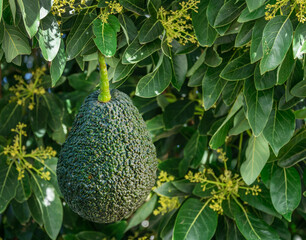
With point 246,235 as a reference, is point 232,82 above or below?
above

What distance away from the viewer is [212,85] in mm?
1715

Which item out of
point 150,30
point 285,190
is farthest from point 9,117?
point 285,190

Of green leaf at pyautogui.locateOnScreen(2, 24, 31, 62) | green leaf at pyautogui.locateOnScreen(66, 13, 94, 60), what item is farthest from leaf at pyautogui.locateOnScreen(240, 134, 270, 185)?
green leaf at pyautogui.locateOnScreen(2, 24, 31, 62)

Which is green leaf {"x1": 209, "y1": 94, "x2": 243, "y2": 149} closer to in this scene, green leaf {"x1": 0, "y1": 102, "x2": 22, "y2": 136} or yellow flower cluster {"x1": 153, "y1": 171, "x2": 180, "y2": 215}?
yellow flower cluster {"x1": 153, "y1": 171, "x2": 180, "y2": 215}

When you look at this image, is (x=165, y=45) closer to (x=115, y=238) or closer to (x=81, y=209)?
(x=81, y=209)

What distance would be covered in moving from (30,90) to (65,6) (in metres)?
0.76

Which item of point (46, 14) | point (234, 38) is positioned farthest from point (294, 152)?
point (46, 14)

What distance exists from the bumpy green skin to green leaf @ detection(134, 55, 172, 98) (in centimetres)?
18

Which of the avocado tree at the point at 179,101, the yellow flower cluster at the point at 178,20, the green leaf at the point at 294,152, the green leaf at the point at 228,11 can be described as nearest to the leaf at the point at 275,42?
the avocado tree at the point at 179,101

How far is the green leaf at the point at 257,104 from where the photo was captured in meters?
1.64

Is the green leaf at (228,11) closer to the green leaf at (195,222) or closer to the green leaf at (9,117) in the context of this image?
the green leaf at (195,222)

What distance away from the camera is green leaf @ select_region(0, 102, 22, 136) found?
223 centimetres

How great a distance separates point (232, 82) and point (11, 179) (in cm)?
88

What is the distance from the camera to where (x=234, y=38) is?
66.6 inches
